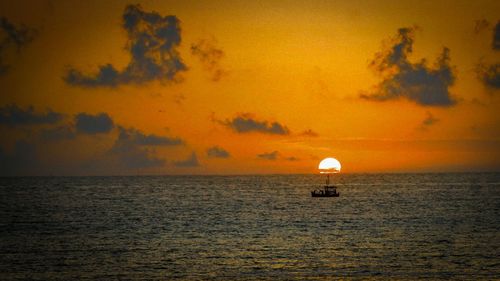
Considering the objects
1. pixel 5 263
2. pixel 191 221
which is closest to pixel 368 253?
pixel 5 263

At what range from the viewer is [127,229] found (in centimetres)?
11225

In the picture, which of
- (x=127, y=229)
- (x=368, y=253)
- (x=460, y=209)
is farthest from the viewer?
(x=460, y=209)

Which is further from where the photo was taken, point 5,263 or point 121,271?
point 5,263

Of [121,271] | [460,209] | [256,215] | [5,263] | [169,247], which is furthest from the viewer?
[460,209]

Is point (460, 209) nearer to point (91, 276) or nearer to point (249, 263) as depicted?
point (249, 263)

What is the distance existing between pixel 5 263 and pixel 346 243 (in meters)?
42.7

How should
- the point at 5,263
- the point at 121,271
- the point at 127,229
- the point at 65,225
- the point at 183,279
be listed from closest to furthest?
1. the point at 183,279
2. the point at 121,271
3. the point at 5,263
4. the point at 127,229
5. the point at 65,225

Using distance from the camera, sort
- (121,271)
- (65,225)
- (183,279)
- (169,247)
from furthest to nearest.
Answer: (65,225) < (169,247) < (121,271) < (183,279)

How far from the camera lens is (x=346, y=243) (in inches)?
3484

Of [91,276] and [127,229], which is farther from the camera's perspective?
[127,229]

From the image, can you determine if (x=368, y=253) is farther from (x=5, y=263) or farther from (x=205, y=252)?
(x=5, y=263)

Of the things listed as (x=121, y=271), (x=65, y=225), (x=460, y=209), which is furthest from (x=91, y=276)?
(x=460, y=209)

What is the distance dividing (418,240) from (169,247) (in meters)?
34.0

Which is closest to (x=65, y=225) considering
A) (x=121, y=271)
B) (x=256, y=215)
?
(x=256, y=215)
